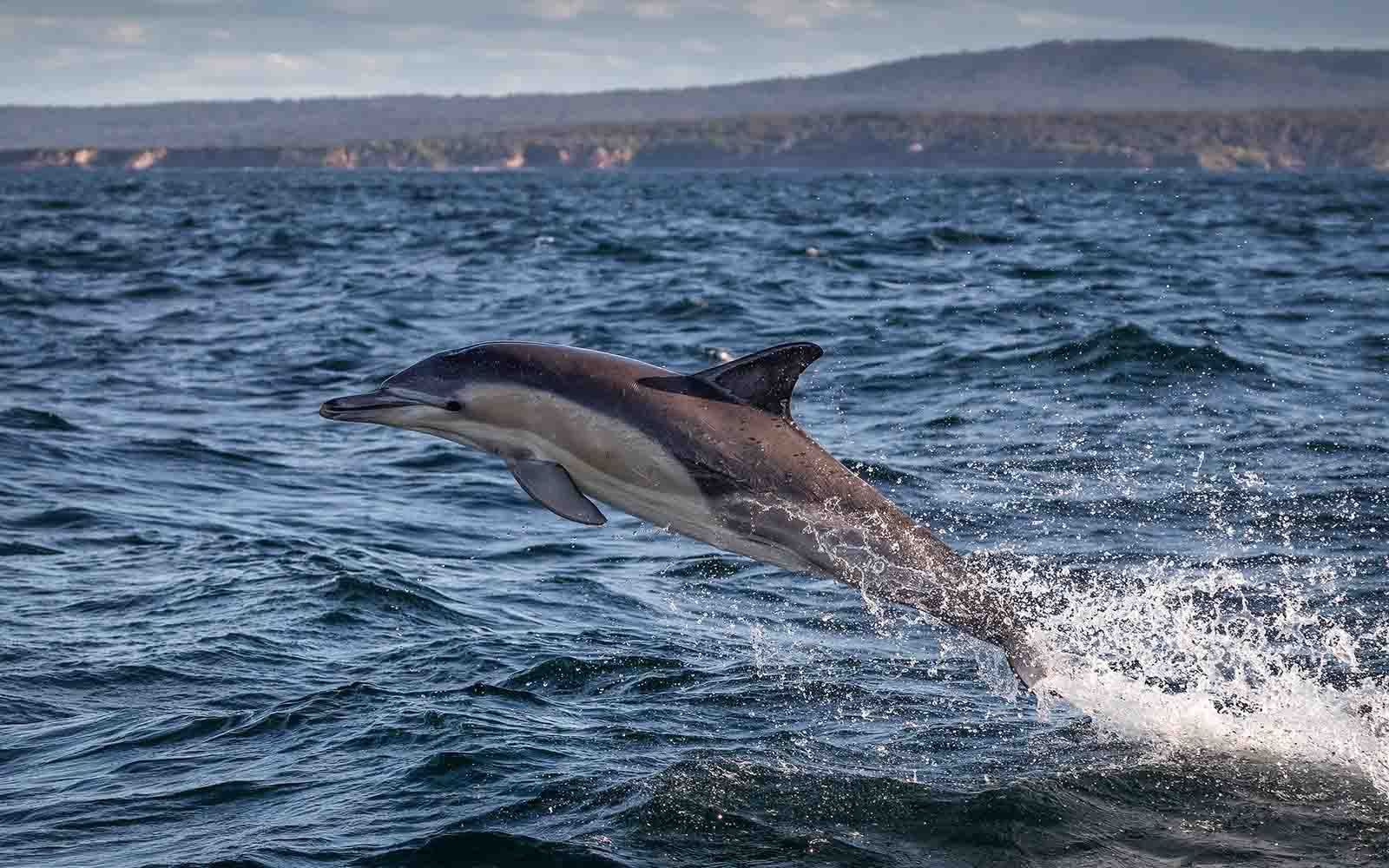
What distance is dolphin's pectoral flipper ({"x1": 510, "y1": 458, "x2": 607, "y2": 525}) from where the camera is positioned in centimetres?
644

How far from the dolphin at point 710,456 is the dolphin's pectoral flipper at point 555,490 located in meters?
0.03

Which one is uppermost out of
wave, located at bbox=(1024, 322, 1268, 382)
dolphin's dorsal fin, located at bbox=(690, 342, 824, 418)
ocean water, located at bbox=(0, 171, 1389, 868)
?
dolphin's dorsal fin, located at bbox=(690, 342, 824, 418)

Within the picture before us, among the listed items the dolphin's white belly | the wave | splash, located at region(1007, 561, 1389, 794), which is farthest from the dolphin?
the wave

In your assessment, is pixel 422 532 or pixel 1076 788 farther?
pixel 422 532

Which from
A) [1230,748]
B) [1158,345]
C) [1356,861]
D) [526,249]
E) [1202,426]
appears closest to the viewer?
[1356,861]

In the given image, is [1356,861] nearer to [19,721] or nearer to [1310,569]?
[1310,569]

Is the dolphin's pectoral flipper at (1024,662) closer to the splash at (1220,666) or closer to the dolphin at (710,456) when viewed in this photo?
the dolphin at (710,456)

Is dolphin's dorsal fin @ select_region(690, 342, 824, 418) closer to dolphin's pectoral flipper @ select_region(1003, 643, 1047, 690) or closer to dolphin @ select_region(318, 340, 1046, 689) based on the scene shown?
dolphin @ select_region(318, 340, 1046, 689)

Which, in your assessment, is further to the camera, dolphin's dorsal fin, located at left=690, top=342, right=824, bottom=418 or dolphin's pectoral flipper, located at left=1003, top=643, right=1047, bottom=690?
dolphin's pectoral flipper, located at left=1003, top=643, right=1047, bottom=690

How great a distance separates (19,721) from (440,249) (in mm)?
30471

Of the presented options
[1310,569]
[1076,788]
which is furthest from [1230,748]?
[1310,569]

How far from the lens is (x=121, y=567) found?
10.7 m

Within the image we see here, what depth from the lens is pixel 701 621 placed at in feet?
32.2

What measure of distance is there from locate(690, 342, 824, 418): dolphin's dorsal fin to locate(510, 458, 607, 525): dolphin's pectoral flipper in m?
0.75
